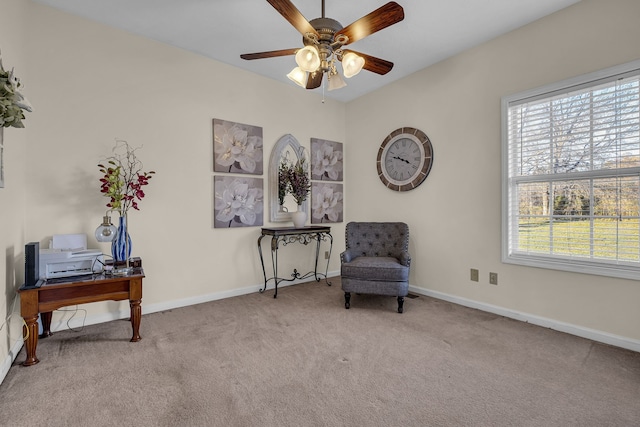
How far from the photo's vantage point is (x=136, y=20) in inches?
106

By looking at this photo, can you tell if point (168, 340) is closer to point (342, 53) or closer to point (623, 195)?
point (342, 53)

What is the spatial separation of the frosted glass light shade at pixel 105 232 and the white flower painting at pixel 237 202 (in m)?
1.04

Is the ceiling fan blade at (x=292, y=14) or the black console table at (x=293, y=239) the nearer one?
the ceiling fan blade at (x=292, y=14)

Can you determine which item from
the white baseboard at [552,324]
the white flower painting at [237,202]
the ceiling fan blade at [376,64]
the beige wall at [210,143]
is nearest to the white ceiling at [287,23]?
the beige wall at [210,143]

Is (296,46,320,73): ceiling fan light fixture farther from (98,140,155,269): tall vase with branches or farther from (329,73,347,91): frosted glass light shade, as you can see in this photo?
(98,140,155,269): tall vase with branches

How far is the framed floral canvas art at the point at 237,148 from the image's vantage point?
11.2 feet

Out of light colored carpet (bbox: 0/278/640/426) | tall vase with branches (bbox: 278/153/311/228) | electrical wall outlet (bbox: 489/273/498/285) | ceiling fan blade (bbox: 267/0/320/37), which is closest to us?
light colored carpet (bbox: 0/278/640/426)

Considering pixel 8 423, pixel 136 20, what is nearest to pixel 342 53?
pixel 136 20

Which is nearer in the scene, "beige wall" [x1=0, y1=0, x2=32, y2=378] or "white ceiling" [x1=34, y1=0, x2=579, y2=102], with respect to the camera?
"beige wall" [x1=0, y1=0, x2=32, y2=378]

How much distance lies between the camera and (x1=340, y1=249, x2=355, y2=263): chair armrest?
11.1ft

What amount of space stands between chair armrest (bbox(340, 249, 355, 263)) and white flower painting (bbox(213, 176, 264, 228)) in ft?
3.68

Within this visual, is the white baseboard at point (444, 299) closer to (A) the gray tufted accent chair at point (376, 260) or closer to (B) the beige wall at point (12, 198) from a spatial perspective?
(B) the beige wall at point (12, 198)

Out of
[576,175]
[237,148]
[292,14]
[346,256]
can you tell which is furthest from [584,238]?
[237,148]

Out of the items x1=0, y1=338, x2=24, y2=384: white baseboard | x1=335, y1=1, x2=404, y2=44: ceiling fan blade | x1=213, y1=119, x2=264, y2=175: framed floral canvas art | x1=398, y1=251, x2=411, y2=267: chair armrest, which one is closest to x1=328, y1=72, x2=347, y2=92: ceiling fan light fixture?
x1=335, y1=1, x2=404, y2=44: ceiling fan blade
